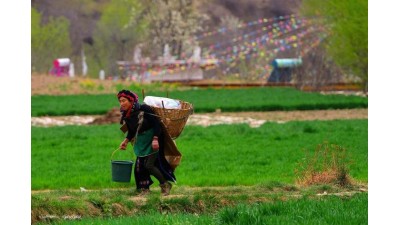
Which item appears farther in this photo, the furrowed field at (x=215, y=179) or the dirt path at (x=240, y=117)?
the dirt path at (x=240, y=117)

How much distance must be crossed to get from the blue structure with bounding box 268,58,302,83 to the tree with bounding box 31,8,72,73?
45.3 ft

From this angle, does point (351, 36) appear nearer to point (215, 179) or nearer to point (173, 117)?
point (215, 179)

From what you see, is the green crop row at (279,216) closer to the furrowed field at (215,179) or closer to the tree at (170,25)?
the furrowed field at (215,179)

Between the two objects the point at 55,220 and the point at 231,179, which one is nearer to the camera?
the point at 55,220

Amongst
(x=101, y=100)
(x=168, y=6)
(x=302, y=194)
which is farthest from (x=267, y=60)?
(x=302, y=194)

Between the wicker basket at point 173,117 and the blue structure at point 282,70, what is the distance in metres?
36.2

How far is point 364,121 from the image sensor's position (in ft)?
79.5

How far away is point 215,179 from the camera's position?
42.1ft

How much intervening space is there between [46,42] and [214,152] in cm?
4333

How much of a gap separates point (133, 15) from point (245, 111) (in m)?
35.0

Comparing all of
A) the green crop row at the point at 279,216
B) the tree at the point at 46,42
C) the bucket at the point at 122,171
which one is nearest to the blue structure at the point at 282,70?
the tree at the point at 46,42

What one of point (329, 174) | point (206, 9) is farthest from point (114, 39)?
point (329, 174)

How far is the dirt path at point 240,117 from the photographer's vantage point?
25719mm

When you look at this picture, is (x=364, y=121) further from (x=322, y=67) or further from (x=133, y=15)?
(x=133, y=15)
